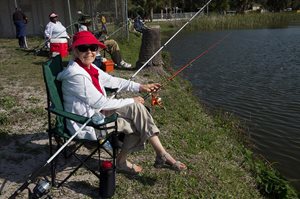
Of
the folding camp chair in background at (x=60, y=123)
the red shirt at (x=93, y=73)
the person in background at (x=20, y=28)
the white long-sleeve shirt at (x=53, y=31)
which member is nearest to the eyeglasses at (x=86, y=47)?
the red shirt at (x=93, y=73)

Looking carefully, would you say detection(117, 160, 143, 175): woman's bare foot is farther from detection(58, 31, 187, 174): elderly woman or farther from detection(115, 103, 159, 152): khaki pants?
detection(115, 103, 159, 152): khaki pants

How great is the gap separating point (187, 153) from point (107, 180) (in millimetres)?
1769

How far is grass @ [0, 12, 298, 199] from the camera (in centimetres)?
452

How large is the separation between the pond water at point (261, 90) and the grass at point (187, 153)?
0.63 metres

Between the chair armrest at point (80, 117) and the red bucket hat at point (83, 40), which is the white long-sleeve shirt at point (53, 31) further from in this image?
the chair armrest at point (80, 117)

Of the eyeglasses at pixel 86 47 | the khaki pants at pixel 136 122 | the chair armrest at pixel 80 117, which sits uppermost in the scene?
the eyeglasses at pixel 86 47

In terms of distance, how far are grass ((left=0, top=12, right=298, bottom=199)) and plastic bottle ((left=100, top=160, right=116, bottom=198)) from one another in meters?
0.18

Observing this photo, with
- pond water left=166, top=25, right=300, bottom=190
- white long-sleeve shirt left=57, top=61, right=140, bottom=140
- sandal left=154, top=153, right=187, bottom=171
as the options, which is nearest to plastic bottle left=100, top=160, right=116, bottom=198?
white long-sleeve shirt left=57, top=61, right=140, bottom=140

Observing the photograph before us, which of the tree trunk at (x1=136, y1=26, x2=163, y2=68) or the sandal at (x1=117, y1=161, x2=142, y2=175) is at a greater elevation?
the tree trunk at (x1=136, y1=26, x2=163, y2=68)

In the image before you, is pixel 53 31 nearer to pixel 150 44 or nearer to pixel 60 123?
pixel 150 44

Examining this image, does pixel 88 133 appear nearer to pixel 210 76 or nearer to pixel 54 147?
pixel 54 147

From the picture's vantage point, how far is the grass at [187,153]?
452 cm

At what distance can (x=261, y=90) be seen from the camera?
39.4 feet

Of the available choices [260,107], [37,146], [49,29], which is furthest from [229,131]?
[49,29]
